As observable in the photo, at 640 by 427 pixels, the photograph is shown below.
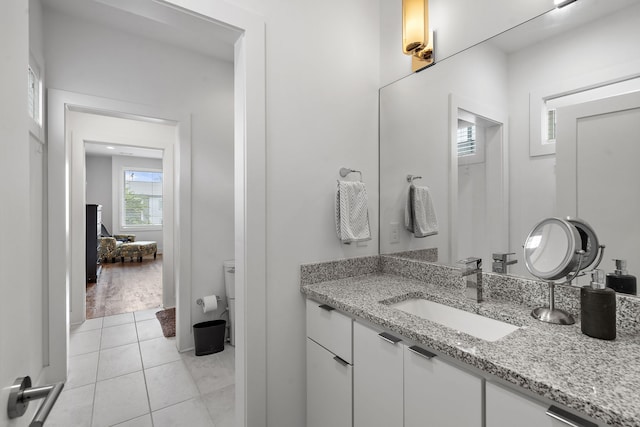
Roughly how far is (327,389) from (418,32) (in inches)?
72.7

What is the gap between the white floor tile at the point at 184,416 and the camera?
180cm

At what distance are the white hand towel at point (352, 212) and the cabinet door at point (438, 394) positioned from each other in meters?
0.72

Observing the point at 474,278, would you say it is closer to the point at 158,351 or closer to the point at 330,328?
the point at 330,328

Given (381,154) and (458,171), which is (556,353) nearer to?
(458,171)

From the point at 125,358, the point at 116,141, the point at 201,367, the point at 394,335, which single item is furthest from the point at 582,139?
the point at 116,141

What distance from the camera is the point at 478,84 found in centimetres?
141

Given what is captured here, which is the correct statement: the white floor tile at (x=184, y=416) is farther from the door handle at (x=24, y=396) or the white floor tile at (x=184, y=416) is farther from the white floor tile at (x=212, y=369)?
the door handle at (x=24, y=396)

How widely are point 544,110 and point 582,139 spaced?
0.18 metres

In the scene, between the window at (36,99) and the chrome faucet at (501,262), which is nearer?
the chrome faucet at (501,262)

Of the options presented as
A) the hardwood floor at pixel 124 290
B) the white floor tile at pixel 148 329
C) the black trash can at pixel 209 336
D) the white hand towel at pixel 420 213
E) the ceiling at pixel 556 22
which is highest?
the ceiling at pixel 556 22

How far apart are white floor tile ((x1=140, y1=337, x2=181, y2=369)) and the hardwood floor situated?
4.01 ft

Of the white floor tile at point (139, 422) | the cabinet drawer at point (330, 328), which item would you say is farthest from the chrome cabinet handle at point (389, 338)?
the white floor tile at point (139, 422)

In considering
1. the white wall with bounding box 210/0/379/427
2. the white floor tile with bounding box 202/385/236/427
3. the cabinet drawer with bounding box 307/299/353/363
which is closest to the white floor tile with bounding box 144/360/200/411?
the white floor tile with bounding box 202/385/236/427

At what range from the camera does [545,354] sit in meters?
0.81
